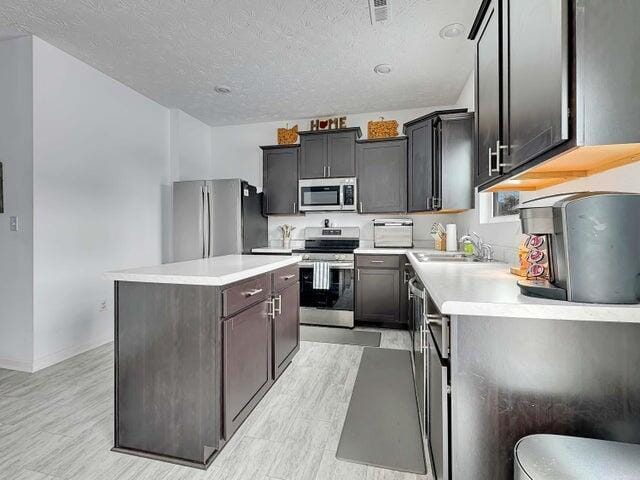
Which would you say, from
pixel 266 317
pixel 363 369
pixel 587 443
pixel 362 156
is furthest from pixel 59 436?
pixel 362 156

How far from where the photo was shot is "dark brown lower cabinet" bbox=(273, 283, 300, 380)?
2328 millimetres

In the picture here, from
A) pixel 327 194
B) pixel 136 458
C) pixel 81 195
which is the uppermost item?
pixel 327 194

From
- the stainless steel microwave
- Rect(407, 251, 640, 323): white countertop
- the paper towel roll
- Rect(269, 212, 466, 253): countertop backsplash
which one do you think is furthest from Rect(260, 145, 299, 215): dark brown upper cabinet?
Rect(407, 251, 640, 323): white countertop

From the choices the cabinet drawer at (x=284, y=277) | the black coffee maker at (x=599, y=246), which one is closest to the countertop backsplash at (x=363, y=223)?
the cabinet drawer at (x=284, y=277)

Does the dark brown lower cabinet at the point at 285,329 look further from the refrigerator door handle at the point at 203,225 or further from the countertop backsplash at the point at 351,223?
the countertop backsplash at the point at 351,223

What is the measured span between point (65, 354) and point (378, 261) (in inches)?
126

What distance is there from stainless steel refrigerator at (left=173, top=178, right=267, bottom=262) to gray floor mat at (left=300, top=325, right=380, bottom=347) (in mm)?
1321

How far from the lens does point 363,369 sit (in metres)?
2.67

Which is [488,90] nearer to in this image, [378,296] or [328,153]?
[378,296]

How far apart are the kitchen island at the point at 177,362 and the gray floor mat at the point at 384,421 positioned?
27.2 inches

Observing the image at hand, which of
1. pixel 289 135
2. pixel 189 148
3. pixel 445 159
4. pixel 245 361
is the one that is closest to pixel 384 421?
pixel 245 361

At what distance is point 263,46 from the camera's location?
2805 mm

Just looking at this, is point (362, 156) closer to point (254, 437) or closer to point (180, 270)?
point (180, 270)

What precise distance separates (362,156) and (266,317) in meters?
2.66
